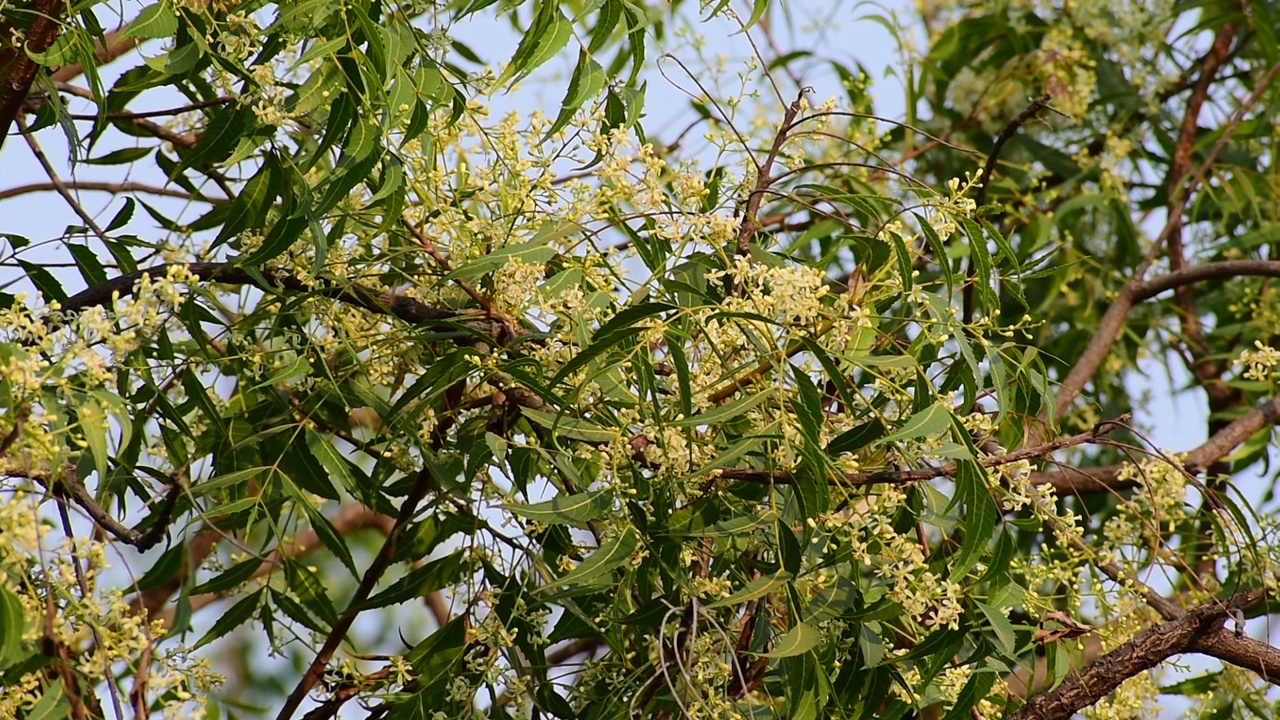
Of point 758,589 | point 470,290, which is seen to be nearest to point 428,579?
point 470,290

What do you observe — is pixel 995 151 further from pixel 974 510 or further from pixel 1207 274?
pixel 974 510

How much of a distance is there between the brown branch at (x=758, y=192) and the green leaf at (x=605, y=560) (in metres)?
0.27

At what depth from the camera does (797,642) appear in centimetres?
108

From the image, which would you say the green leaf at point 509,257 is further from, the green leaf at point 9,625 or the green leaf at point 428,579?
the green leaf at point 9,625

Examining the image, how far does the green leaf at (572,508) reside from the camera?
1.11 metres

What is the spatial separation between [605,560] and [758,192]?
13.4 inches

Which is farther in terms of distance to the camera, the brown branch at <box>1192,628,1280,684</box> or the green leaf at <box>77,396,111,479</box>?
the brown branch at <box>1192,628,1280,684</box>

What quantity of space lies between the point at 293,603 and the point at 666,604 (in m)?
0.43

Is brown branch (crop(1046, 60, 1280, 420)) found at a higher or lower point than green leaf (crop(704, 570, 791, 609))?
higher

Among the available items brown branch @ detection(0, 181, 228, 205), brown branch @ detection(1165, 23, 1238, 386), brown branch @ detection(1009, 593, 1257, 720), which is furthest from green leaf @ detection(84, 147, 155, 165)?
brown branch @ detection(1165, 23, 1238, 386)

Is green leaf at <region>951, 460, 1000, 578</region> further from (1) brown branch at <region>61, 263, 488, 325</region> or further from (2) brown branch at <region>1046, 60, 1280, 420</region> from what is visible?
(2) brown branch at <region>1046, 60, 1280, 420</region>

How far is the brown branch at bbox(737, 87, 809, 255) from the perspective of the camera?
1234 millimetres

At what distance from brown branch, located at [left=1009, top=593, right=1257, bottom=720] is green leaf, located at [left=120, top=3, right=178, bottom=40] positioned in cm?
91

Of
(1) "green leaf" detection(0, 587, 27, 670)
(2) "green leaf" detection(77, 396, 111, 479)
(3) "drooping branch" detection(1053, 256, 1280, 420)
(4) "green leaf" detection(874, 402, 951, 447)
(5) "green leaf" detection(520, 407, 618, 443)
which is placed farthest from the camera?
(3) "drooping branch" detection(1053, 256, 1280, 420)
